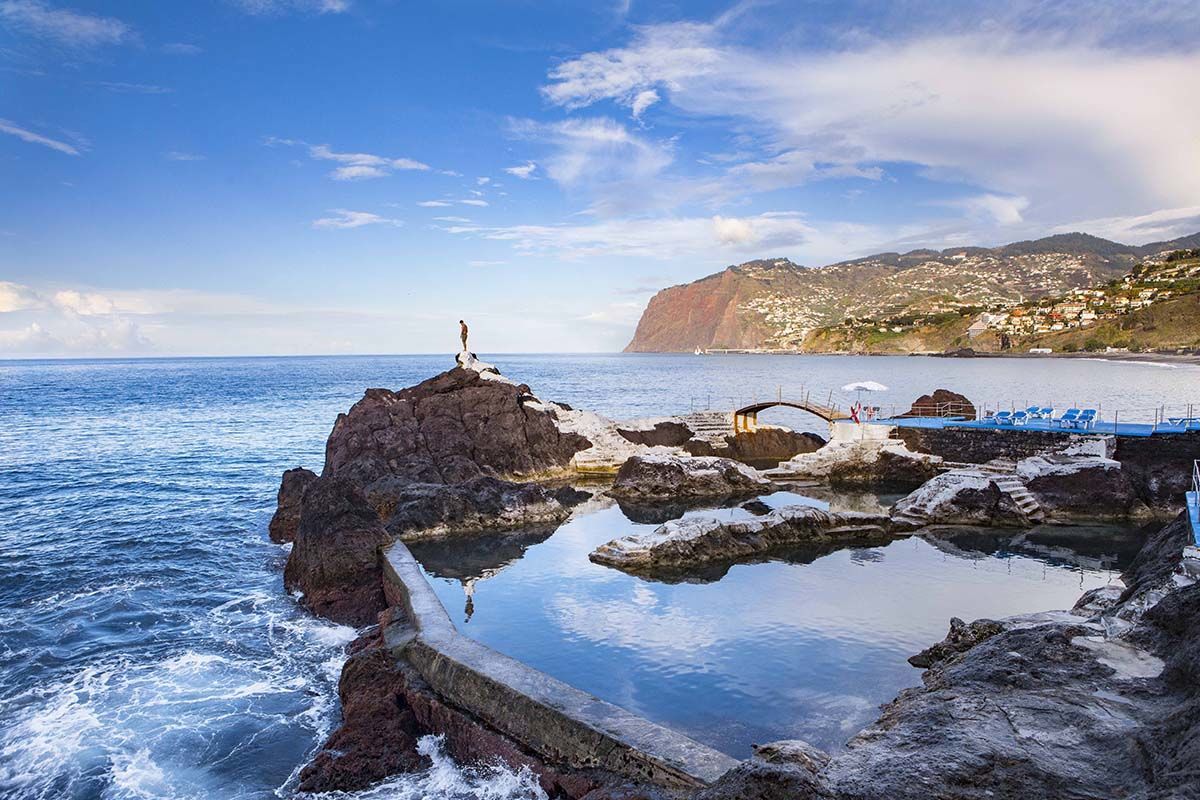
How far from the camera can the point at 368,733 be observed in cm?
1053

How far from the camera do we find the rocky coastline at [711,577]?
20.6 ft

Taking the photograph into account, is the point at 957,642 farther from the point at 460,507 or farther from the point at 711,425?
the point at 711,425

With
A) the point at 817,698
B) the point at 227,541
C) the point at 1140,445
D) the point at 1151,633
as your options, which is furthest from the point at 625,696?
the point at 1140,445

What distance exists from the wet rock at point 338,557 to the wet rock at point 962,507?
16008 millimetres

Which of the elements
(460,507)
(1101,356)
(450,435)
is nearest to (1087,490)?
(460,507)

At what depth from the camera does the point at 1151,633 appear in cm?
862

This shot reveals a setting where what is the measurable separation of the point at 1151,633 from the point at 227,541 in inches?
914

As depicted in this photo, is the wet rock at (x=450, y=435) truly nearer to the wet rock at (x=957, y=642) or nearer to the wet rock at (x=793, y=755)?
the wet rock at (x=957, y=642)

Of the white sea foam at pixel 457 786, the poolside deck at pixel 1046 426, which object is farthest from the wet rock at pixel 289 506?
the poolside deck at pixel 1046 426

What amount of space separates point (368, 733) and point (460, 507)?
12.2 m

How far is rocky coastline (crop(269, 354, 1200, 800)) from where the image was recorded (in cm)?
627

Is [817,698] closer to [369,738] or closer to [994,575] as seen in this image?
[369,738]

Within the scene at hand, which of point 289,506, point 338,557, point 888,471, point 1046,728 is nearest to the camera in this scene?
point 1046,728

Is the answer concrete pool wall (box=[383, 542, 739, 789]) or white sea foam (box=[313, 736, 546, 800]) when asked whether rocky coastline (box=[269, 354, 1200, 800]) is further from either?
white sea foam (box=[313, 736, 546, 800])
